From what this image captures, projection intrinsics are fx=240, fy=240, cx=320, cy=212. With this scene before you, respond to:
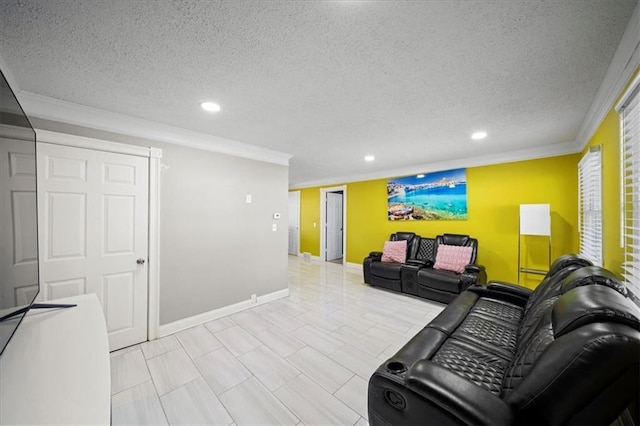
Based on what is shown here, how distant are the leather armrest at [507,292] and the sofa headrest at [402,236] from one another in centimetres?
214

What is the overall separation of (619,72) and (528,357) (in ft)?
6.41

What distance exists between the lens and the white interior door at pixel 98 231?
211 centimetres

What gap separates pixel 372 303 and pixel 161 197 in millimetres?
3180

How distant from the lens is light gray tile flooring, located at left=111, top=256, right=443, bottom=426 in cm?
166

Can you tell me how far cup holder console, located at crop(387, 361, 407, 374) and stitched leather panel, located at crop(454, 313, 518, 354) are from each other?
2.42 ft

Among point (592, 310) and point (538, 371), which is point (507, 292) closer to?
point (592, 310)

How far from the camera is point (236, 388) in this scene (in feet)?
6.19

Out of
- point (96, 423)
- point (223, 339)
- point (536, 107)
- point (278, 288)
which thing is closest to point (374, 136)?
point (536, 107)

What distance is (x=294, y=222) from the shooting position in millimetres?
7750

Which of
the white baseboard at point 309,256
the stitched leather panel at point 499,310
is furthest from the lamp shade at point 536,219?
the white baseboard at point 309,256

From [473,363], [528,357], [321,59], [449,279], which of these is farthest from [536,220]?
[321,59]

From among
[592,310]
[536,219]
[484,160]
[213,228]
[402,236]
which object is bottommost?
[402,236]

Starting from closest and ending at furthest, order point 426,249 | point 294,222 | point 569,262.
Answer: point 569,262
point 426,249
point 294,222

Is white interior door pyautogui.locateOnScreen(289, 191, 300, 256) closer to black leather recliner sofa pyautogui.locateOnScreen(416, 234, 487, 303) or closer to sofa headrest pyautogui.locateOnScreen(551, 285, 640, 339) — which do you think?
black leather recliner sofa pyautogui.locateOnScreen(416, 234, 487, 303)
